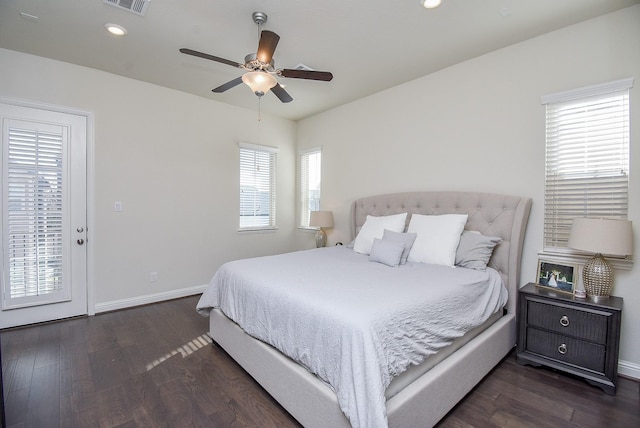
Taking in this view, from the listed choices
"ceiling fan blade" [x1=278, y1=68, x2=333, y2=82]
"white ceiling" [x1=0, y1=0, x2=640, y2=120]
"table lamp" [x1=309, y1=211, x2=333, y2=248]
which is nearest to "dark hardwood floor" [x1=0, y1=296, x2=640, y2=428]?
"table lamp" [x1=309, y1=211, x2=333, y2=248]

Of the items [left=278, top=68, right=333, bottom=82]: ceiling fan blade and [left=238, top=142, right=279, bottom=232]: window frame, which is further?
[left=238, top=142, right=279, bottom=232]: window frame

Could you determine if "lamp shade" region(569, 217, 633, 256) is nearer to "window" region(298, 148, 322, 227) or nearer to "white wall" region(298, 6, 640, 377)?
"white wall" region(298, 6, 640, 377)

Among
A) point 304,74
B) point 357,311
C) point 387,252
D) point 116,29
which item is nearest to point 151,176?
point 116,29

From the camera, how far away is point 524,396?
2.01 meters

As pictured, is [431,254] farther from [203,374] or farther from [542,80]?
[203,374]

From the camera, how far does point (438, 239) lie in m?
2.75

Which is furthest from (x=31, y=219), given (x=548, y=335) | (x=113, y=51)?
(x=548, y=335)

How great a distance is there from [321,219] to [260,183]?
1276mm

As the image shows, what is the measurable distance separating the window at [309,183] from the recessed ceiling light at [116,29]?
113 inches

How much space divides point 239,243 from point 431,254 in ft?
9.80

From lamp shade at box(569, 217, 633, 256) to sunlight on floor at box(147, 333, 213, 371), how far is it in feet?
10.3

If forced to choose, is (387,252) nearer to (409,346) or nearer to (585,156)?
(409,346)

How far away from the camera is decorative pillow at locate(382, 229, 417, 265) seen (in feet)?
9.15

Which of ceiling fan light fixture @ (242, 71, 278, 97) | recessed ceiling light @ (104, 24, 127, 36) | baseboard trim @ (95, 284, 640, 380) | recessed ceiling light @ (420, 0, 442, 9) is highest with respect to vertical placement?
recessed ceiling light @ (420, 0, 442, 9)
